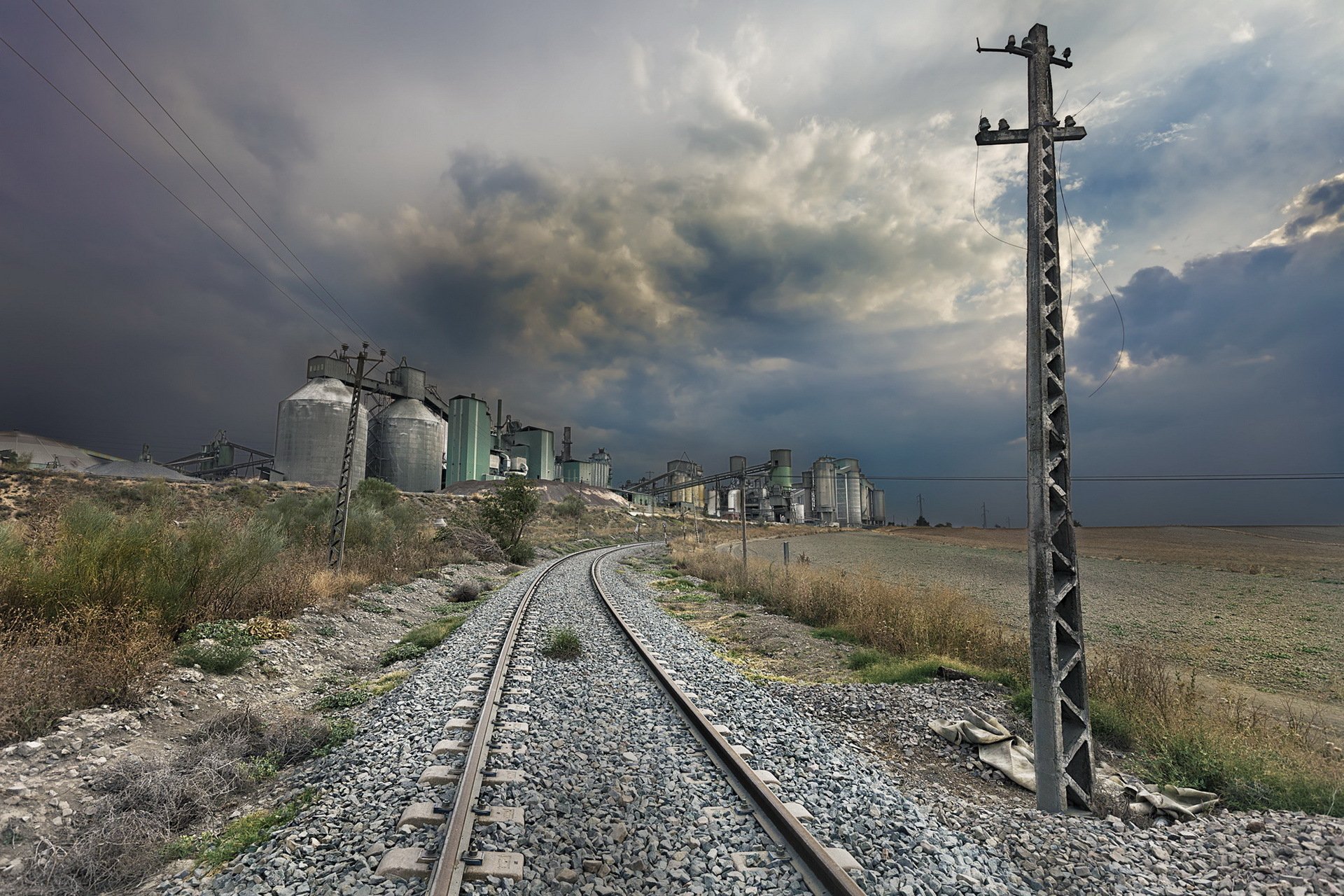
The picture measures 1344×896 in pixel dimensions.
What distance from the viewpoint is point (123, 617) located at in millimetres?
6965

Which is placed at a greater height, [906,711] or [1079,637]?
[1079,637]

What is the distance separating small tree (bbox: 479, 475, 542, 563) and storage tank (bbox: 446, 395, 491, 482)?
4753 centimetres

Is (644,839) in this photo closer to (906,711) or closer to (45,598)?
(906,711)

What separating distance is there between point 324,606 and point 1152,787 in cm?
1384

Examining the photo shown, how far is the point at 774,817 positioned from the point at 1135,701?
5523mm

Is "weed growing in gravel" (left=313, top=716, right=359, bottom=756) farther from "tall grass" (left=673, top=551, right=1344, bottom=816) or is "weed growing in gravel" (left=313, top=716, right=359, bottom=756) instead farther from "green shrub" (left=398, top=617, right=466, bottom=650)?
"tall grass" (left=673, top=551, right=1344, bottom=816)

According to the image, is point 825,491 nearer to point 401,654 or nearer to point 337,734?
point 401,654

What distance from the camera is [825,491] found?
10606cm

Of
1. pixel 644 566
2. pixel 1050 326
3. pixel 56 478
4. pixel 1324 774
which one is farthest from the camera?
pixel 56 478

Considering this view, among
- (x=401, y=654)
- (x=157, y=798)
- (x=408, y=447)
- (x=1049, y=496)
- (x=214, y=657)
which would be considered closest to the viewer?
(x=157, y=798)

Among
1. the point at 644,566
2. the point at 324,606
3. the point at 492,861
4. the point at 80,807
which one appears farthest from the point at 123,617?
the point at 644,566

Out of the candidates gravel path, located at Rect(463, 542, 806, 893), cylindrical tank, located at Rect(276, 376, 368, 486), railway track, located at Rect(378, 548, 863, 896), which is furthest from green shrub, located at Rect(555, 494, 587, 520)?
gravel path, located at Rect(463, 542, 806, 893)

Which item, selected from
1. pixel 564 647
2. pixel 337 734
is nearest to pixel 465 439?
pixel 564 647

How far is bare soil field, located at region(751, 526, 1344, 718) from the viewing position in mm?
12125
